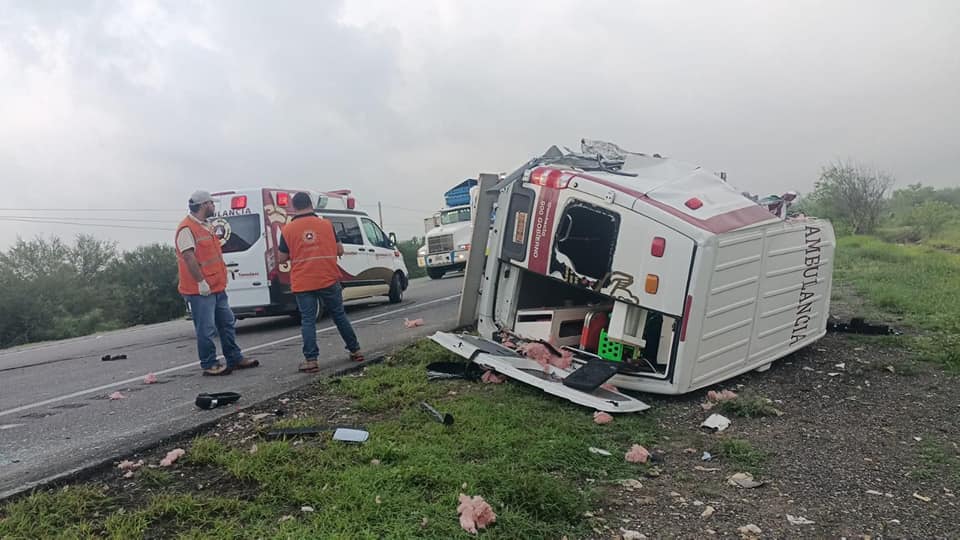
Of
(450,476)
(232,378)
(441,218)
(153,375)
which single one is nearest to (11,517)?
(450,476)

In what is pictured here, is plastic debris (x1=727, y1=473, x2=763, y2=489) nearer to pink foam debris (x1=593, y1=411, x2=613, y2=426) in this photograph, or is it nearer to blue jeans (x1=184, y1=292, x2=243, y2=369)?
pink foam debris (x1=593, y1=411, x2=613, y2=426)

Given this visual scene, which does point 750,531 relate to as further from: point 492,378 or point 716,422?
point 492,378

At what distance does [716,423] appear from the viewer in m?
4.48

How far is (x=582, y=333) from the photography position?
19.1ft

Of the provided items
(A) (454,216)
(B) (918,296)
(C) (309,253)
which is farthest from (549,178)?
(A) (454,216)

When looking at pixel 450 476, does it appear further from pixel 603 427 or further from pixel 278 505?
pixel 603 427

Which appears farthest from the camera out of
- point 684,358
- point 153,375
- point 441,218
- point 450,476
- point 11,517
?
point 441,218

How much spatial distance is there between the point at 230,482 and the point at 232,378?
10.3 feet

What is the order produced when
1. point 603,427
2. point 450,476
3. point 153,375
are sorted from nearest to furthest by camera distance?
point 450,476, point 603,427, point 153,375

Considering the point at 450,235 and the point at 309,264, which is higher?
the point at 309,264

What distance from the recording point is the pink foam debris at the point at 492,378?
532cm

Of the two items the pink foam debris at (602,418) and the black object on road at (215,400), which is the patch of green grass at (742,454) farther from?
the black object on road at (215,400)

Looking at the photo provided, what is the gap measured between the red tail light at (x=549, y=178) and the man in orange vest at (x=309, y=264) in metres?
2.15

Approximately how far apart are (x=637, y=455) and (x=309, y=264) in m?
3.74
